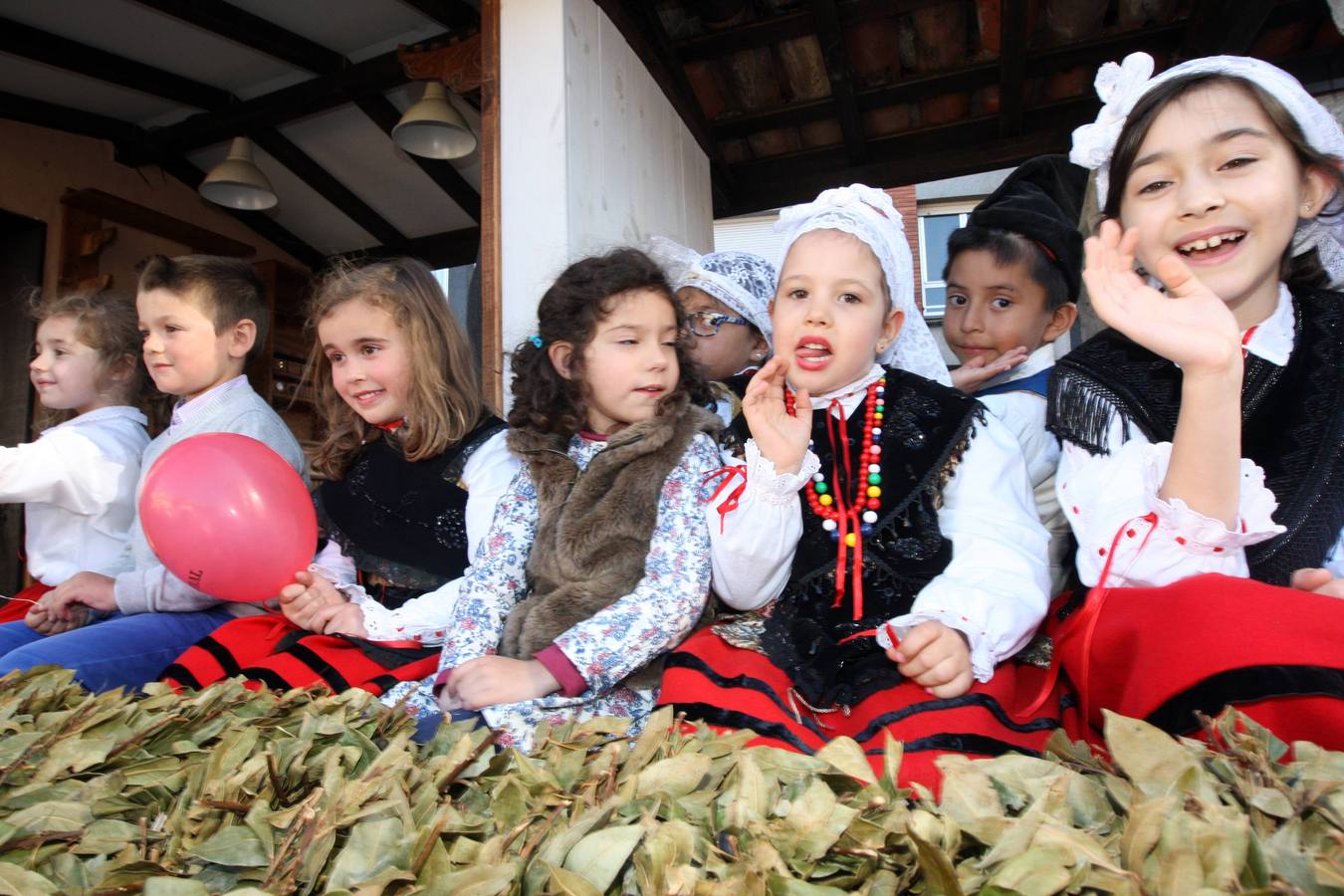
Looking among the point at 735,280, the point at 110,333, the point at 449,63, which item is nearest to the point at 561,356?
the point at 735,280

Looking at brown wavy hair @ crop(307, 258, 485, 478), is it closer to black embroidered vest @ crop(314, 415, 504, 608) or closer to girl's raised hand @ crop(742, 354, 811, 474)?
black embroidered vest @ crop(314, 415, 504, 608)

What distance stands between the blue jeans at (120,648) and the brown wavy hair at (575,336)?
1006 millimetres

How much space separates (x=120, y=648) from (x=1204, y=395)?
2209mm

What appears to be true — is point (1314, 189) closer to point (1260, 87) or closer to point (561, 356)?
point (1260, 87)

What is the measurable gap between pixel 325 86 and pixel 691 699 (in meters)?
4.42

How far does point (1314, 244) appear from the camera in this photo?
1624 mm


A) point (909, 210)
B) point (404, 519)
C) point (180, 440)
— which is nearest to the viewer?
point (404, 519)

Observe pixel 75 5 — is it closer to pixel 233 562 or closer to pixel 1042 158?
pixel 233 562

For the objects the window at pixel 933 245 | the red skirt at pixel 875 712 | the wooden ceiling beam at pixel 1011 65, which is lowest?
the red skirt at pixel 875 712

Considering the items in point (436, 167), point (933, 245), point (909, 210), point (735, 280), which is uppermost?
point (909, 210)

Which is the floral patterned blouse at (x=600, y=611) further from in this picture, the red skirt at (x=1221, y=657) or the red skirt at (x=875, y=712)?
the red skirt at (x=1221, y=657)

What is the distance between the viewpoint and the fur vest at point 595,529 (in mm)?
1668

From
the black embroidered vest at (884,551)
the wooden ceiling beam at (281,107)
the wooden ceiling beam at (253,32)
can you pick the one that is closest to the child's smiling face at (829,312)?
the black embroidered vest at (884,551)

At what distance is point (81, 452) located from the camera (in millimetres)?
2627
